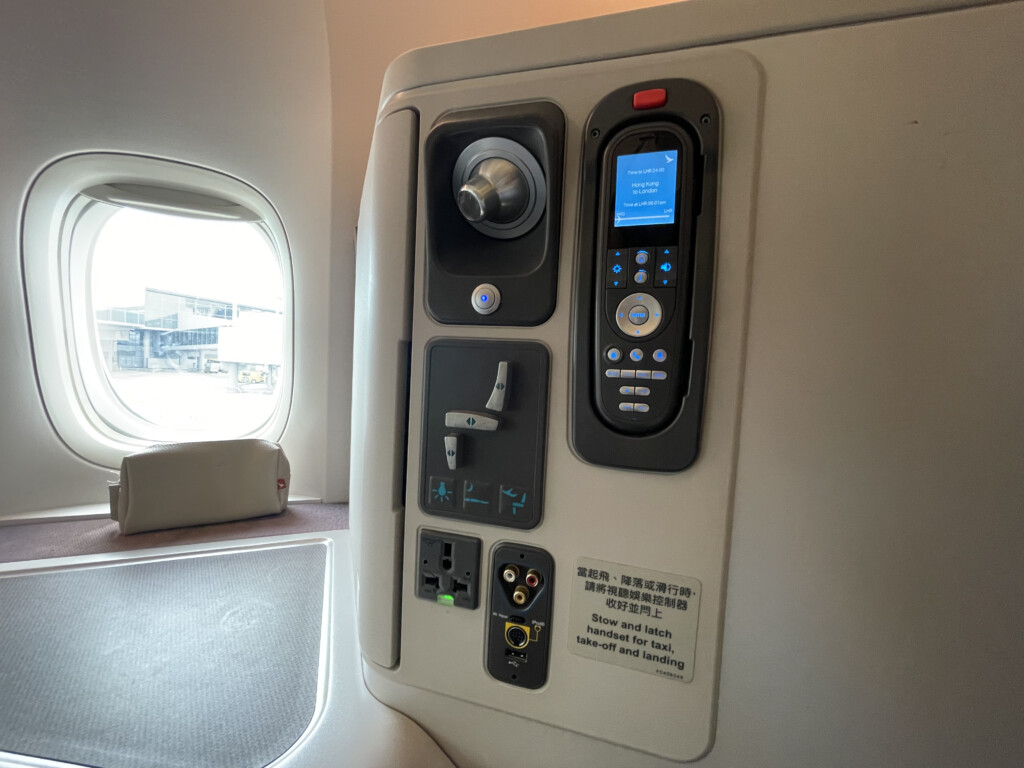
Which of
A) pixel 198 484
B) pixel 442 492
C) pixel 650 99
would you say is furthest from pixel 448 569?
pixel 198 484

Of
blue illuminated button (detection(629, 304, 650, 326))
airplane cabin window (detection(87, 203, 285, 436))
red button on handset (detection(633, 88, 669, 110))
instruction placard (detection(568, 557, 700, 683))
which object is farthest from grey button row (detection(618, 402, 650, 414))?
airplane cabin window (detection(87, 203, 285, 436))

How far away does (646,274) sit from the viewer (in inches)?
24.5

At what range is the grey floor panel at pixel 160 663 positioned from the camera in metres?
0.83

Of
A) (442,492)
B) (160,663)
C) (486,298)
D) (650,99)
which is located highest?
(650,99)

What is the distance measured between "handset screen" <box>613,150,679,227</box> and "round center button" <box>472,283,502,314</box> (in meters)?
0.20

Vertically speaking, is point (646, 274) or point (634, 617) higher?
point (646, 274)

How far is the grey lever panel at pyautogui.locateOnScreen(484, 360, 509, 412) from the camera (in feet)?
2.22

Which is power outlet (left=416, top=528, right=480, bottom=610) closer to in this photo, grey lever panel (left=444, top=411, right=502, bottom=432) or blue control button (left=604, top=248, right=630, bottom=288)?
grey lever panel (left=444, top=411, right=502, bottom=432)

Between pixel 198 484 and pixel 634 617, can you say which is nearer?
pixel 634 617

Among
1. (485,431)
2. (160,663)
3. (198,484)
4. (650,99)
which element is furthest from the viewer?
(198,484)

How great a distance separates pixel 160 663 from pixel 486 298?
1.13 meters

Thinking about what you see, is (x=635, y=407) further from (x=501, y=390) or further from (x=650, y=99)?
(x=650, y=99)

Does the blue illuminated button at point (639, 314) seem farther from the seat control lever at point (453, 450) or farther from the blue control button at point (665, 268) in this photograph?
the seat control lever at point (453, 450)

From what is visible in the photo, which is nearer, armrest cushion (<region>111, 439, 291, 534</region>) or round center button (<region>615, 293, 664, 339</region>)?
round center button (<region>615, 293, 664, 339</region>)
